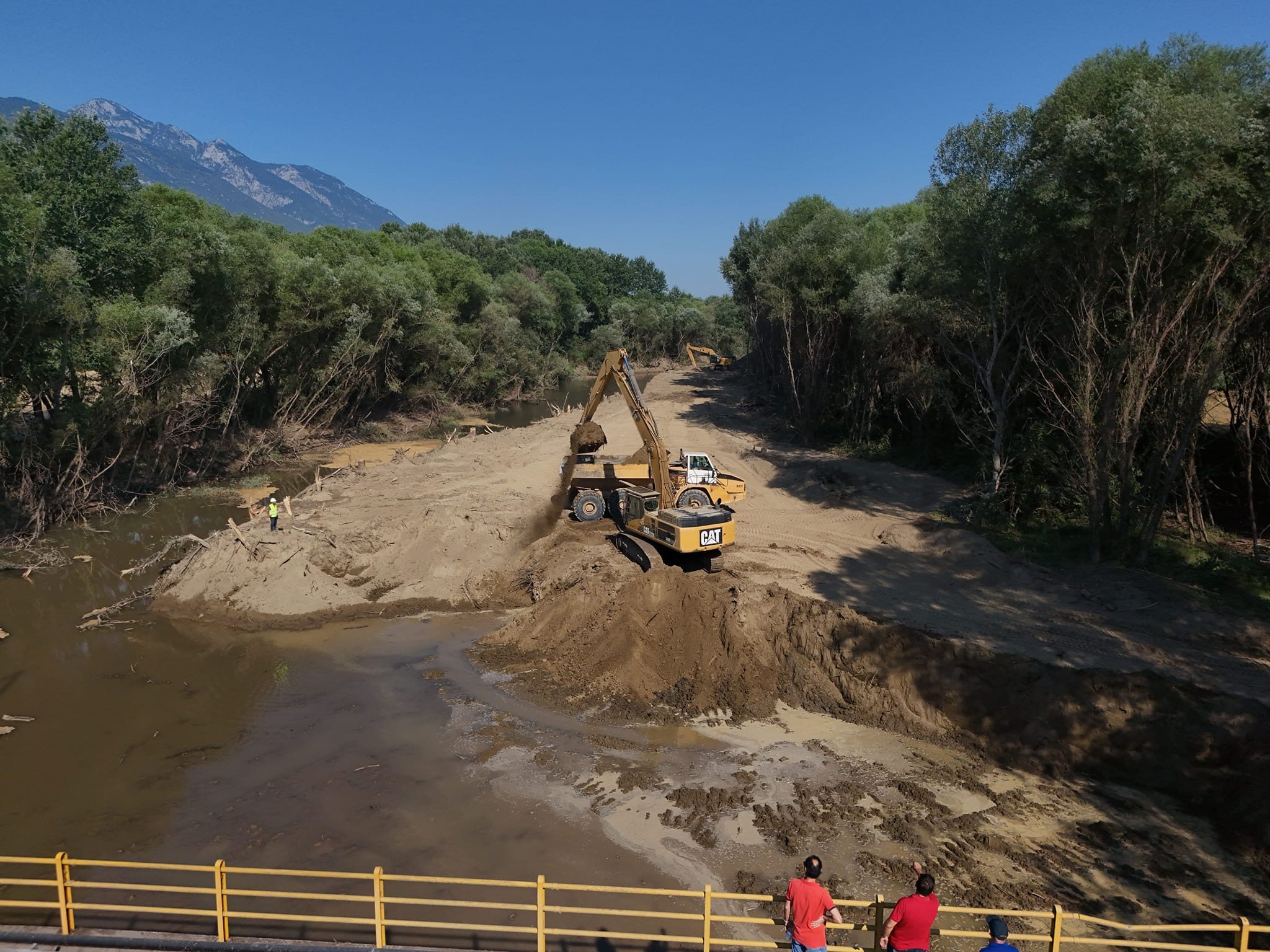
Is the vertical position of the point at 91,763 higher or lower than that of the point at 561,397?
lower

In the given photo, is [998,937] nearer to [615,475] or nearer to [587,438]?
[615,475]

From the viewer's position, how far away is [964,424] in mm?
28141

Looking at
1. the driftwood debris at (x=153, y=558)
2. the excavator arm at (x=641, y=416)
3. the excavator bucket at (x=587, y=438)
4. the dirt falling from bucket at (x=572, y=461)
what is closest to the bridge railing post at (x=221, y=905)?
the excavator arm at (x=641, y=416)

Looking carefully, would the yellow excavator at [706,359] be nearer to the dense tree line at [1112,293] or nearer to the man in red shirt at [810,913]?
the dense tree line at [1112,293]

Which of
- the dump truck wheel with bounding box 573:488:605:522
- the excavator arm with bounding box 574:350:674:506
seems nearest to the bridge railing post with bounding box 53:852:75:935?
the excavator arm with bounding box 574:350:674:506

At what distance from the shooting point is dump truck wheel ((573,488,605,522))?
22328mm

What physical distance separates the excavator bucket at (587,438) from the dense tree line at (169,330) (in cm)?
1434

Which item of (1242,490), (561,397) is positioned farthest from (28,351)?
(561,397)

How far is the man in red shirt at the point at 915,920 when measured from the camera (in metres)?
6.41

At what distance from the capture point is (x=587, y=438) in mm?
23297

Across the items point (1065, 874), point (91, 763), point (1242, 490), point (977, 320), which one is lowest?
point (91, 763)

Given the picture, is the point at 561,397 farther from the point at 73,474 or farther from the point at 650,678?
the point at 650,678

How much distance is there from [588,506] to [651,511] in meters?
3.63

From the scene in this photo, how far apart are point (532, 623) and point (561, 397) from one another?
54533 millimetres
